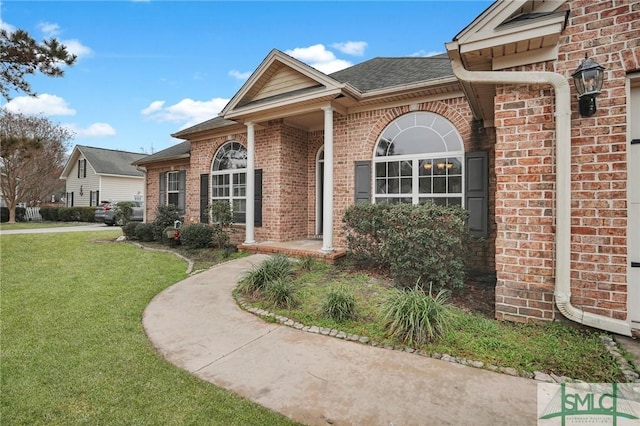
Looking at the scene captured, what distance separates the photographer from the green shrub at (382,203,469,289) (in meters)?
4.65

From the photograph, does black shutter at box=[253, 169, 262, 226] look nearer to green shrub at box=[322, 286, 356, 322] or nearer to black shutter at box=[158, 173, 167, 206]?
green shrub at box=[322, 286, 356, 322]

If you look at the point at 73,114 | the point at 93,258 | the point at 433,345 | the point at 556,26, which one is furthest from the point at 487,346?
the point at 73,114

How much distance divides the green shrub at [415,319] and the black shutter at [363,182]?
4089 mm

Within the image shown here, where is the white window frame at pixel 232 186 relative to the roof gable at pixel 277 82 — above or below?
below

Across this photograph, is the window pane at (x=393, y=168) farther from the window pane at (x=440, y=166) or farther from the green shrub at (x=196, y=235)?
the green shrub at (x=196, y=235)

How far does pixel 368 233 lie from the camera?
599cm

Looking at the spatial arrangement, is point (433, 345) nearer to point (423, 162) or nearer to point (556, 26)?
point (556, 26)

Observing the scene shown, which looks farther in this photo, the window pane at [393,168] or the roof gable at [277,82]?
the roof gable at [277,82]

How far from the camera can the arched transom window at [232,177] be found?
984 cm

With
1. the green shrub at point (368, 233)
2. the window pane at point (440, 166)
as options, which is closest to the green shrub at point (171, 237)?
the green shrub at point (368, 233)

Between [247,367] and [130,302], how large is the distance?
2868 mm

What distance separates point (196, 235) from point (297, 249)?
347 centimetres

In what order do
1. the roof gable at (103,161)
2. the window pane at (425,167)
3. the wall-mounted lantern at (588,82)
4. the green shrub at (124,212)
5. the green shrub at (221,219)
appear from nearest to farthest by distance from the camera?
1. the wall-mounted lantern at (588,82)
2. the window pane at (425,167)
3. the green shrub at (221,219)
4. the green shrub at (124,212)
5. the roof gable at (103,161)

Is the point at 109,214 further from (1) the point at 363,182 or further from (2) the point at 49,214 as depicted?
(1) the point at 363,182
